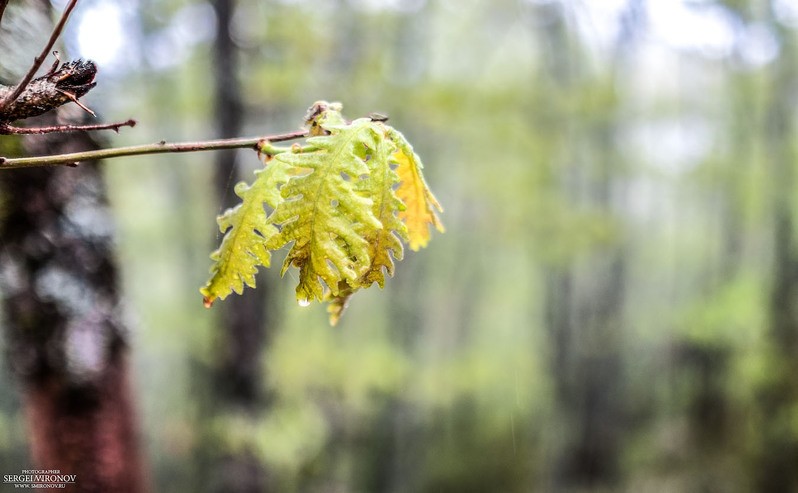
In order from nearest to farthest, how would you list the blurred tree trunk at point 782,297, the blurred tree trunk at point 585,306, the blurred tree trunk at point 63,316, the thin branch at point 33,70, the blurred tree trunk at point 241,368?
the thin branch at point 33,70 < the blurred tree trunk at point 63,316 < the blurred tree trunk at point 241,368 < the blurred tree trunk at point 782,297 < the blurred tree trunk at point 585,306

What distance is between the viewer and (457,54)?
461 inches

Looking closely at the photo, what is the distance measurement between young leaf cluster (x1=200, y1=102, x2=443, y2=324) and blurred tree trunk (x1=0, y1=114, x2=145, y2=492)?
106 centimetres

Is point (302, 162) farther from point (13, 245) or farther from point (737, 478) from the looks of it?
point (737, 478)

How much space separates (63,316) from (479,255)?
12402 millimetres

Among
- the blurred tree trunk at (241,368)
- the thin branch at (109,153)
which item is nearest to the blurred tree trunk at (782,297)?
the blurred tree trunk at (241,368)

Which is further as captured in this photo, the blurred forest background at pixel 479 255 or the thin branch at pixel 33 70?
the blurred forest background at pixel 479 255

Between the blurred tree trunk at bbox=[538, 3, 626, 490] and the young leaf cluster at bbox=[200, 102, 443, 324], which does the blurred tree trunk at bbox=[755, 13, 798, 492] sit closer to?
the blurred tree trunk at bbox=[538, 3, 626, 490]

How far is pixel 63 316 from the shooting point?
1643 mm

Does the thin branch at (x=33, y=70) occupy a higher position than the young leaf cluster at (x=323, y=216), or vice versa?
the thin branch at (x=33, y=70)

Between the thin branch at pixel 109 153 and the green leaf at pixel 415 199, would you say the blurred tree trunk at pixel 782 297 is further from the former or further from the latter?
the thin branch at pixel 109 153

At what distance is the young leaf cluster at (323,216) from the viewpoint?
2.43ft

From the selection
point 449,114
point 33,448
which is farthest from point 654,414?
point 33,448

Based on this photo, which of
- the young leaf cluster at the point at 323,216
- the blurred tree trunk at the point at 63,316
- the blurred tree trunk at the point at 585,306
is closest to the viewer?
the young leaf cluster at the point at 323,216

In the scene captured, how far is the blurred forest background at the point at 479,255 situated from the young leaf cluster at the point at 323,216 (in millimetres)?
791
